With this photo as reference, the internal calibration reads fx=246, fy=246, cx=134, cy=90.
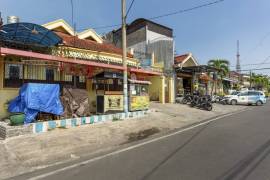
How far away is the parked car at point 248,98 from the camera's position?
2925 cm

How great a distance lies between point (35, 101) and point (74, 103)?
6.71 feet

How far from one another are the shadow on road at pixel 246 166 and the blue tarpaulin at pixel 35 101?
801cm

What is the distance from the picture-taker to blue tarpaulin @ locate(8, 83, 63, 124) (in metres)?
10.3

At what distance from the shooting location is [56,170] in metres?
5.86

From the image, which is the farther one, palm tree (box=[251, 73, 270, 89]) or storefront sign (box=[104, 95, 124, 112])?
palm tree (box=[251, 73, 270, 89])

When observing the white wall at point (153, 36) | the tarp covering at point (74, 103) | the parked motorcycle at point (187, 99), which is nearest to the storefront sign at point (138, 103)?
the tarp covering at point (74, 103)

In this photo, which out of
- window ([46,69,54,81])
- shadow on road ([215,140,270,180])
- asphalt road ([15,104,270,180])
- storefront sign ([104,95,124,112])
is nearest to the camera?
shadow on road ([215,140,270,180])

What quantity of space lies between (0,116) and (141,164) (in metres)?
8.66

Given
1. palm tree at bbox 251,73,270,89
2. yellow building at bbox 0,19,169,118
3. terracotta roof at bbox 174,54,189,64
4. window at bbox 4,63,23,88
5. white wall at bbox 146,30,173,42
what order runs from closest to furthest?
1. yellow building at bbox 0,19,169,118
2. window at bbox 4,63,23,88
3. terracotta roof at bbox 174,54,189,64
4. white wall at bbox 146,30,173,42
5. palm tree at bbox 251,73,270,89

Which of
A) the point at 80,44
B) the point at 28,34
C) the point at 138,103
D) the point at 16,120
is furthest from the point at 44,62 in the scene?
the point at 138,103

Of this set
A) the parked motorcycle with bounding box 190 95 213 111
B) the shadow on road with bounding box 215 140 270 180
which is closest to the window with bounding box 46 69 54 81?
the shadow on road with bounding box 215 140 270 180

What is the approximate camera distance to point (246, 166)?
5.75m

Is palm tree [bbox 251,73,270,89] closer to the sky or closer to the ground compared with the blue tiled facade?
closer to the sky

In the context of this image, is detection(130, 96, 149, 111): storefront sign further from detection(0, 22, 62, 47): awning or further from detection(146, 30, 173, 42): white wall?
detection(146, 30, 173, 42): white wall
